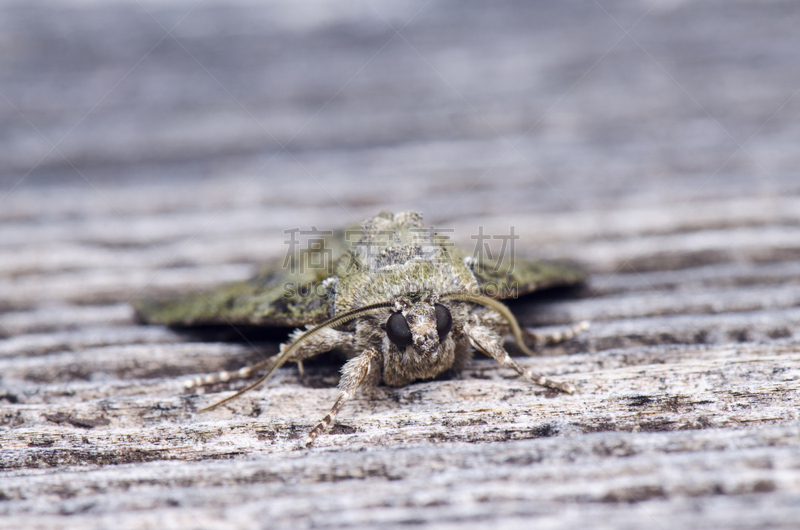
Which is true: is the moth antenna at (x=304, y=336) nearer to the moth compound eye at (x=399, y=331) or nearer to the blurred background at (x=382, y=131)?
the moth compound eye at (x=399, y=331)

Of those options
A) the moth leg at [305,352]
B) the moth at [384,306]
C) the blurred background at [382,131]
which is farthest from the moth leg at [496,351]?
the blurred background at [382,131]

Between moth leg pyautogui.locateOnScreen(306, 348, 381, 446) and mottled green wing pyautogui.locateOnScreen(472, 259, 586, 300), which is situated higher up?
mottled green wing pyautogui.locateOnScreen(472, 259, 586, 300)

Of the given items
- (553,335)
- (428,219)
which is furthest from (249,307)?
(553,335)

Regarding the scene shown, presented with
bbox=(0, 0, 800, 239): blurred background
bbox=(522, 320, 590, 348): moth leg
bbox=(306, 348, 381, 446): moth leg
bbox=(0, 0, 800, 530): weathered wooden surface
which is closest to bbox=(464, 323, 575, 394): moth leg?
bbox=(0, 0, 800, 530): weathered wooden surface

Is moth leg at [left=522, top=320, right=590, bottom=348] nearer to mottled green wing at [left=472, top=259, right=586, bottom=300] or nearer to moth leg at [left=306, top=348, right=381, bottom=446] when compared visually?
mottled green wing at [left=472, top=259, right=586, bottom=300]

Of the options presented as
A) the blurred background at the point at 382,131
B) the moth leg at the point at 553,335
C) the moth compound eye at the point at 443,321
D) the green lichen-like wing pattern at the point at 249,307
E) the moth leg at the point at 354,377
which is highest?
the blurred background at the point at 382,131

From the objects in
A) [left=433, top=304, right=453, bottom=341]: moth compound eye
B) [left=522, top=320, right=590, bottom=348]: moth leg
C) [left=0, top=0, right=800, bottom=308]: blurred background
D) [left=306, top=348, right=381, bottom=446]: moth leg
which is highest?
[left=0, top=0, right=800, bottom=308]: blurred background

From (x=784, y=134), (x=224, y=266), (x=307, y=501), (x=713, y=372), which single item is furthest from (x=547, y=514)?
(x=784, y=134)

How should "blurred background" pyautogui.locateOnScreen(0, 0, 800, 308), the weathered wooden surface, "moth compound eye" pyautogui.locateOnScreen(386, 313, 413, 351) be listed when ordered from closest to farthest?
the weathered wooden surface → "moth compound eye" pyautogui.locateOnScreen(386, 313, 413, 351) → "blurred background" pyautogui.locateOnScreen(0, 0, 800, 308)

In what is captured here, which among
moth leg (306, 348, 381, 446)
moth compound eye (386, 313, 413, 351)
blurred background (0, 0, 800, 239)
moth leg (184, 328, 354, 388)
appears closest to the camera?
moth leg (306, 348, 381, 446)
